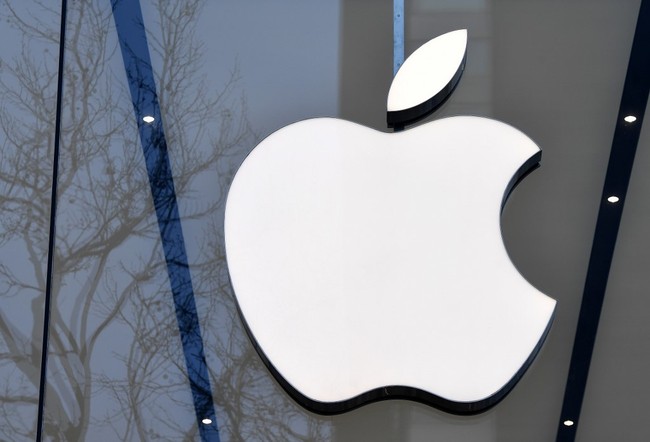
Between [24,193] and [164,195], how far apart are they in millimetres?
474

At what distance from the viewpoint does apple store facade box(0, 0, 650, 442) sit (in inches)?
118

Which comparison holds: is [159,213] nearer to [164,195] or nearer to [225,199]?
[164,195]

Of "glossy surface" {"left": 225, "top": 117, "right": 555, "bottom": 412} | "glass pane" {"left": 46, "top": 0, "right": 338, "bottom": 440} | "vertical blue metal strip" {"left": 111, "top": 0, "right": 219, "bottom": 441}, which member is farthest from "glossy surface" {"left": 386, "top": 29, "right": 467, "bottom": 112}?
"vertical blue metal strip" {"left": 111, "top": 0, "right": 219, "bottom": 441}

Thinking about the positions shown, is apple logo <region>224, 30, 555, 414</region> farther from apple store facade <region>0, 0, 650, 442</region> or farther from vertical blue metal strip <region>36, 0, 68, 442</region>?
vertical blue metal strip <region>36, 0, 68, 442</region>

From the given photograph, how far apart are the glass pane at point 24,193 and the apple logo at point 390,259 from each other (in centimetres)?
67

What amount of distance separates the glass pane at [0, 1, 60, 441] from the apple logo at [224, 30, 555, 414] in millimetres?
667

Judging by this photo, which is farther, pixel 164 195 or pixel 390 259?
pixel 164 195

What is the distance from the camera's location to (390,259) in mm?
3055

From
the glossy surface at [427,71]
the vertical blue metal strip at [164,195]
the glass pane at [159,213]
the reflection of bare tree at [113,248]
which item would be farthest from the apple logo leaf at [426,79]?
the vertical blue metal strip at [164,195]

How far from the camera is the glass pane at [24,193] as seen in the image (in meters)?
3.12

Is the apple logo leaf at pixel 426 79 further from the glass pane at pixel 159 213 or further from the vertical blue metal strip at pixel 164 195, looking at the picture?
the vertical blue metal strip at pixel 164 195

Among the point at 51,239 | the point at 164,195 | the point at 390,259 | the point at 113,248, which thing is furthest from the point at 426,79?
the point at 51,239

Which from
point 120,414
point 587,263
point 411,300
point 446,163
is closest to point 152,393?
point 120,414

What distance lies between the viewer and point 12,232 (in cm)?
329
